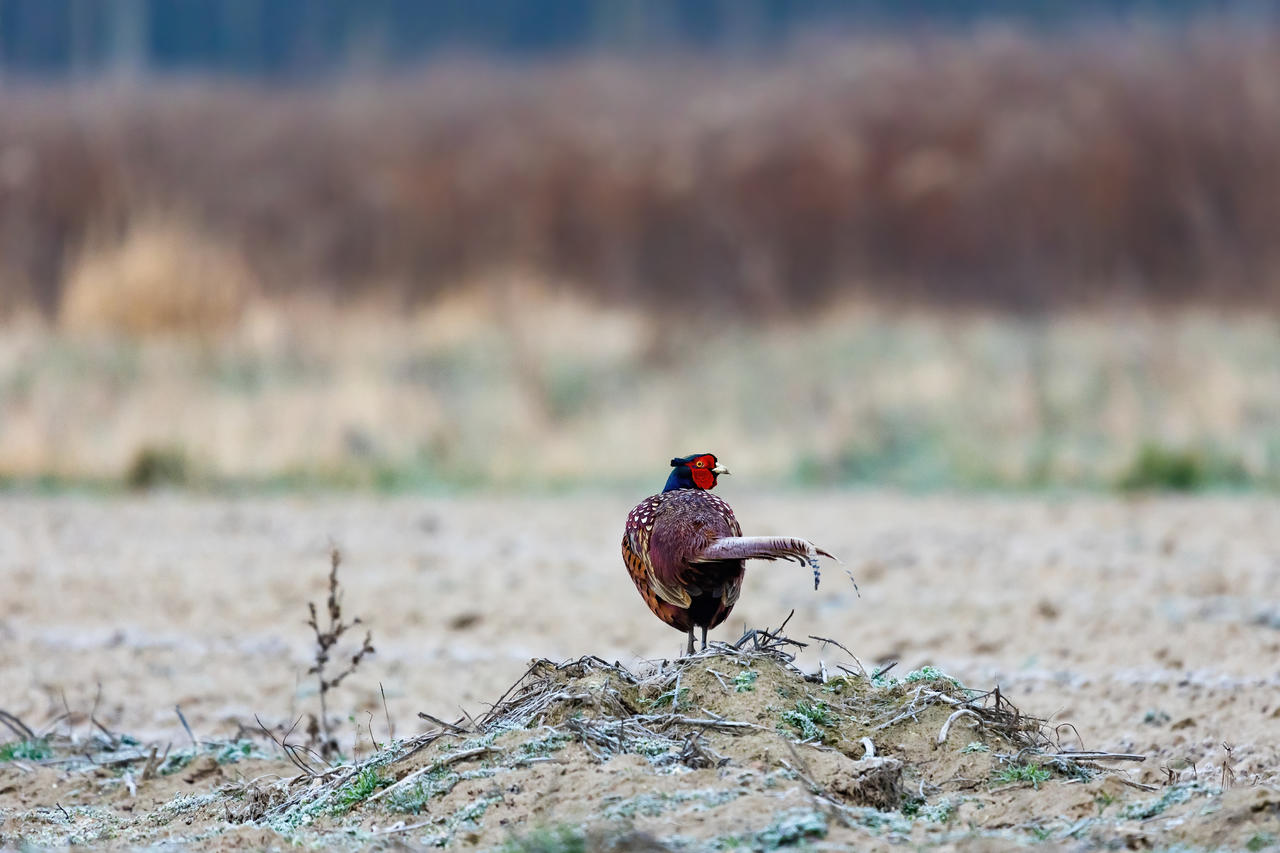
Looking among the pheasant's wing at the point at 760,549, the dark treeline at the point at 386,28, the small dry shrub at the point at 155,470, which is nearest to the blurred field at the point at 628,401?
the small dry shrub at the point at 155,470

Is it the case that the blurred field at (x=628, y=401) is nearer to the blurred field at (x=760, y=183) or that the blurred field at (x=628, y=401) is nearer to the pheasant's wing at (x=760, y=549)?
the blurred field at (x=760, y=183)

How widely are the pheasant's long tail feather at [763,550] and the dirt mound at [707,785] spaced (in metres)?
0.32

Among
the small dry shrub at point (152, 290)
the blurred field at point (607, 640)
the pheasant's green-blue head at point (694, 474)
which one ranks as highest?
the small dry shrub at point (152, 290)

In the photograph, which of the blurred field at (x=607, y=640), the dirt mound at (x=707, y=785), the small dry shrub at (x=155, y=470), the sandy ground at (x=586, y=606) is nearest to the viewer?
the dirt mound at (x=707, y=785)

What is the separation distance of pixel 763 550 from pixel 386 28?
19.6 metres

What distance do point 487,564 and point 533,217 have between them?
1102cm

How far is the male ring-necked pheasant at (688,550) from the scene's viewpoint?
9.98ft

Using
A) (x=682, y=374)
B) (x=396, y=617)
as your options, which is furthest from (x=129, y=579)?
(x=682, y=374)

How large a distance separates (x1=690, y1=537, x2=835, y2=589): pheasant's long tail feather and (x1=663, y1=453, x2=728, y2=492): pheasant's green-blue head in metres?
0.28

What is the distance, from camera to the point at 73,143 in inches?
683

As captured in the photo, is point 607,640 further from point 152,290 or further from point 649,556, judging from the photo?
point 152,290

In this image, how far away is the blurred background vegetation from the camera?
1107 cm

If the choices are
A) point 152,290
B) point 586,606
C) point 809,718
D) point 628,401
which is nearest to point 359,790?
point 809,718

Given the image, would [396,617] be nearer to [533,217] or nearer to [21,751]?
[21,751]
